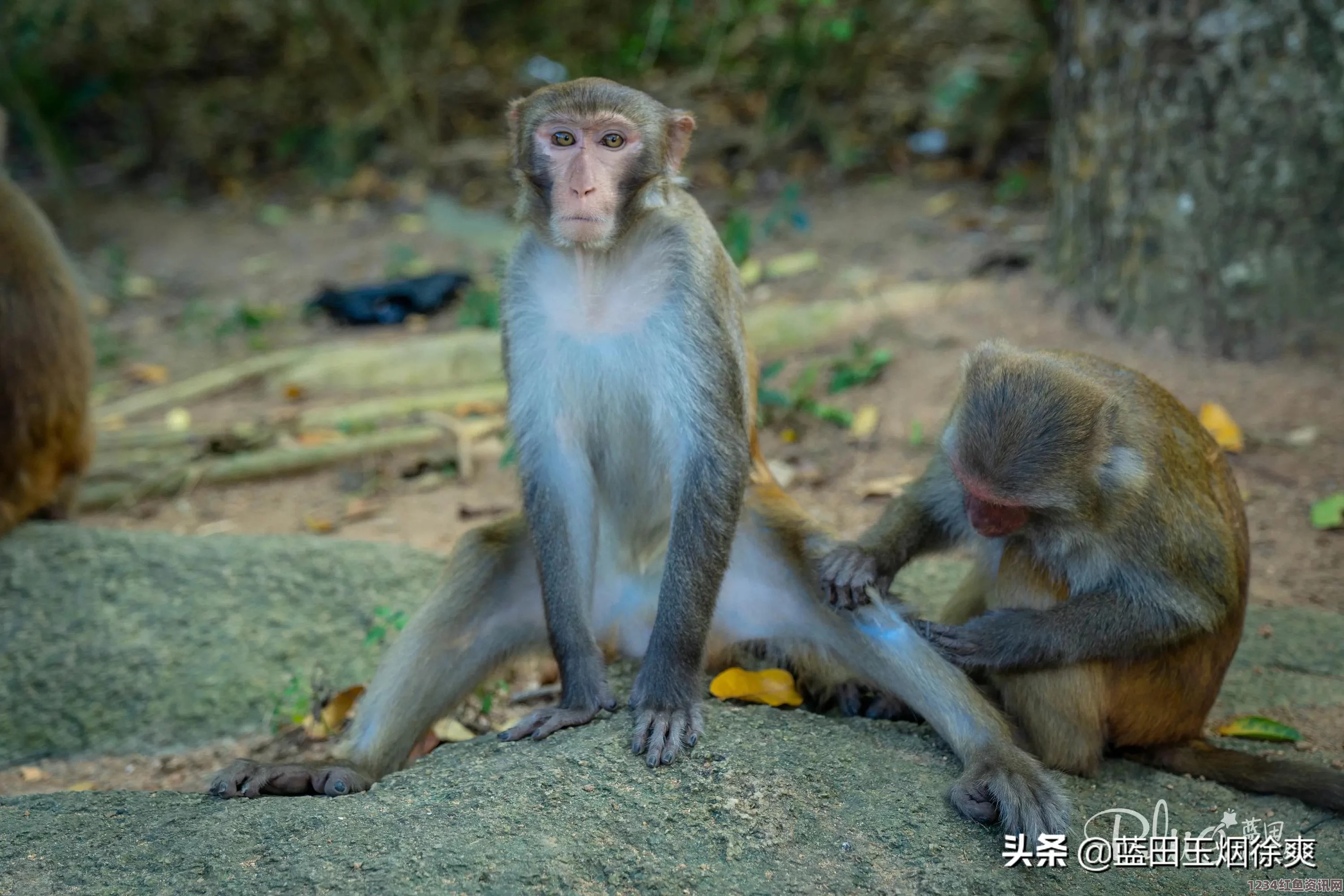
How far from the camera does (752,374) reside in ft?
15.3

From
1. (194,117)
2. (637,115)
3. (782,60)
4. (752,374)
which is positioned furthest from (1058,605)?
(194,117)

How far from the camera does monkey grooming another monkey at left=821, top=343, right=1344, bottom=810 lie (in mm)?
3693

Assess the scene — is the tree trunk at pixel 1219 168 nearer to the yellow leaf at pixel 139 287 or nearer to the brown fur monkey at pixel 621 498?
the brown fur monkey at pixel 621 498

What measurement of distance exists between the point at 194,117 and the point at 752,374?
442 inches

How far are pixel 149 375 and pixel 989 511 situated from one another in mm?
7414

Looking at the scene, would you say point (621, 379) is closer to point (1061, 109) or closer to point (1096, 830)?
point (1096, 830)

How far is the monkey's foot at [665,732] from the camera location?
11.9 ft

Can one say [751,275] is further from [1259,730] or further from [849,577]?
[1259,730]

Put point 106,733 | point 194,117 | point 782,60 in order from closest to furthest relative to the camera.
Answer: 1. point 106,733
2. point 782,60
3. point 194,117

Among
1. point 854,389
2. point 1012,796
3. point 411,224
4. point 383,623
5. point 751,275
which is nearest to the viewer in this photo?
point 1012,796

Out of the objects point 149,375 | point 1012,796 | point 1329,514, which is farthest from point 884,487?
point 149,375

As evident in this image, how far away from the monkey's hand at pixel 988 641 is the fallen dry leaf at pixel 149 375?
706 centimetres

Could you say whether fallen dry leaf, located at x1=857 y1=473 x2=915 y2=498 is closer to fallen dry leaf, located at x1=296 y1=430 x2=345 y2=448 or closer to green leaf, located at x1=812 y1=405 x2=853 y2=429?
green leaf, located at x1=812 y1=405 x2=853 y2=429

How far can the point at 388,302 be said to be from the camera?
9.88 m
